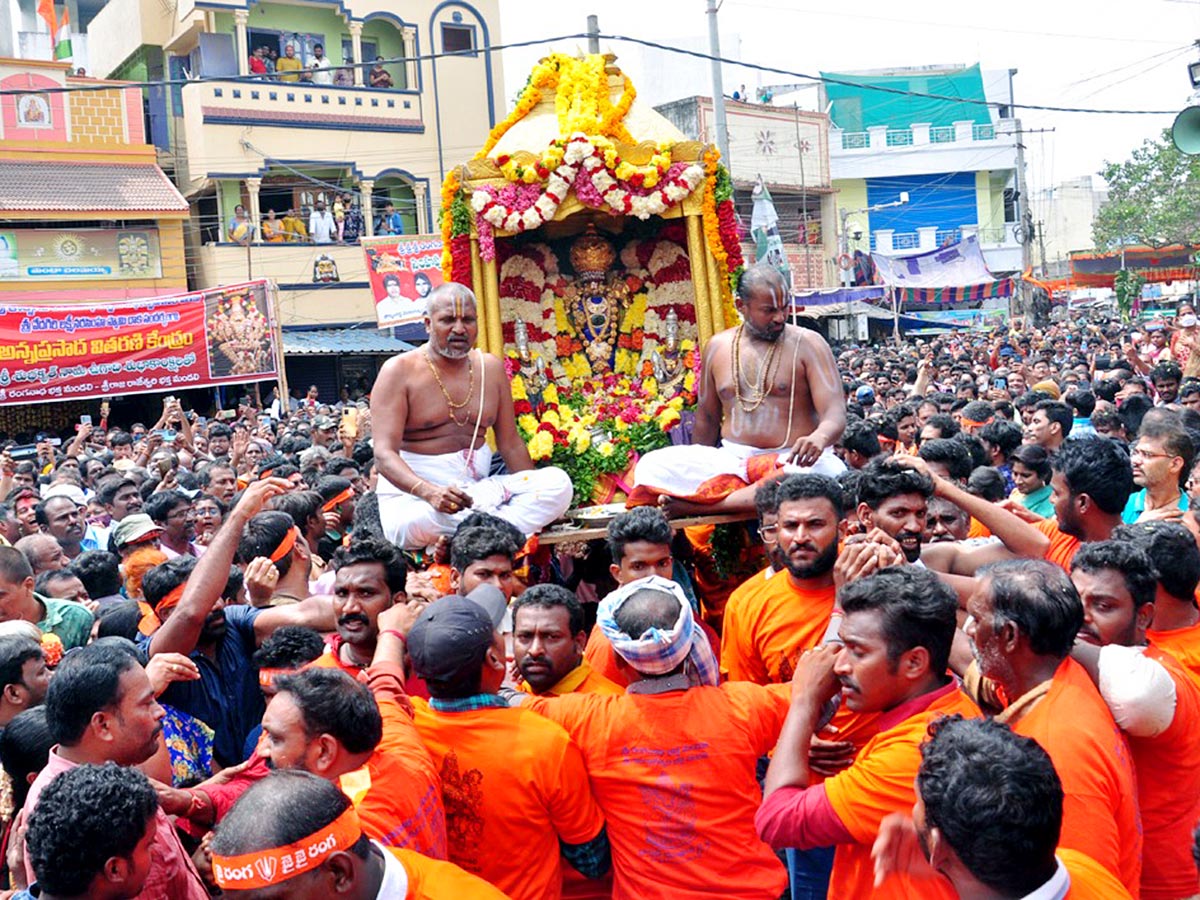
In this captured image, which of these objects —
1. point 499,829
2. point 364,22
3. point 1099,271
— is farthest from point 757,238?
Answer: point 1099,271

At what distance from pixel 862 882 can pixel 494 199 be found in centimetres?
444

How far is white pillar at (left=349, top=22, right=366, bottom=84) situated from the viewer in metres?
27.4

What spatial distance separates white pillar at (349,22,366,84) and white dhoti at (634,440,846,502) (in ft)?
80.7

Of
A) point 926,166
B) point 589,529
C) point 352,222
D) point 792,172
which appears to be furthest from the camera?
point 926,166

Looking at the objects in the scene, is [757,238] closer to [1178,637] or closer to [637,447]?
[637,447]

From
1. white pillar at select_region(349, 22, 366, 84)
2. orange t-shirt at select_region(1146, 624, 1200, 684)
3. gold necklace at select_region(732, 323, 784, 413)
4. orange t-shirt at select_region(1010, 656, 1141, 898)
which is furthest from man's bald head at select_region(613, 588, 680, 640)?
white pillar at select_region(349, 22, 366, 84)

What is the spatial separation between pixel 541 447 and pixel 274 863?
4450 mm

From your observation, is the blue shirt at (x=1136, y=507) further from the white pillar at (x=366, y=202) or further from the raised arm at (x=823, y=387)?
the white pillar at (x=366, y=202)

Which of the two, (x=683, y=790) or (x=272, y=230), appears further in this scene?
(x=272, y=230)

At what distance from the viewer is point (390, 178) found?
28125 mm

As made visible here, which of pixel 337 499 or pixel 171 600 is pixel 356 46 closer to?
pixel 337 499

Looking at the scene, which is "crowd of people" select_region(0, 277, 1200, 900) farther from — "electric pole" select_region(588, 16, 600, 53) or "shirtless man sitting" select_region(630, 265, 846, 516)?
"electric pole" select_region(588, 16, 600, 53)

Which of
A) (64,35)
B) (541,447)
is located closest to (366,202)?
(64,35)

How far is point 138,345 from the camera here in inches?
691
